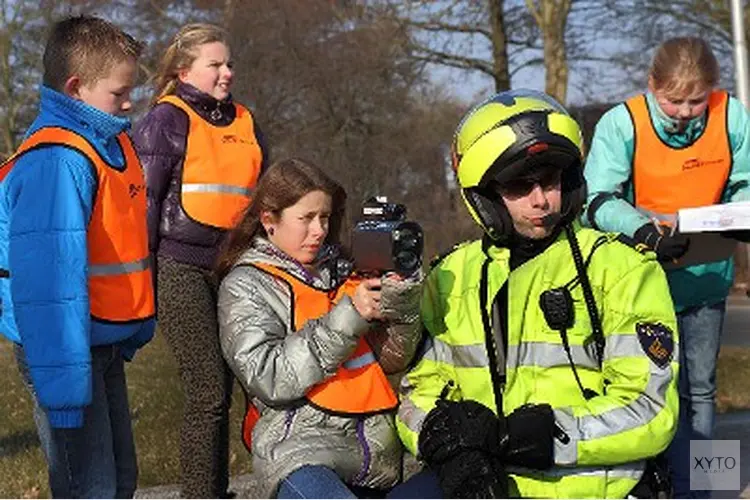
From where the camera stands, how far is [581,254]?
3295mm

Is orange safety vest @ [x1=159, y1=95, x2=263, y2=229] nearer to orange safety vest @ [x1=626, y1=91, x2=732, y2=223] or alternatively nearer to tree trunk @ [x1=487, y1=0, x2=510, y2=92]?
orange safety vest @ [x1=626, y1=91, x2=732, y2=223]

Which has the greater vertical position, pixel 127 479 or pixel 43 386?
pixel 43 386

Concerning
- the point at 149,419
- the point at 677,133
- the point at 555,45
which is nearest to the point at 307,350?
the point at 677,133

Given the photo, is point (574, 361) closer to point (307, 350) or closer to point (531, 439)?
point (531, 439)

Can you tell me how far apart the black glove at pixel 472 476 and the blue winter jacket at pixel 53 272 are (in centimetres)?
107

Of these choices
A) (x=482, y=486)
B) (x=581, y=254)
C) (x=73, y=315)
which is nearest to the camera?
(x=482, y=486)

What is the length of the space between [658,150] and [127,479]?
87.3 inches

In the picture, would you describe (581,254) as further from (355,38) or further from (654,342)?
(355,38)

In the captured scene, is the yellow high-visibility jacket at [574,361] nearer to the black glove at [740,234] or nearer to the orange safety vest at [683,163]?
the black glove at [740,234]

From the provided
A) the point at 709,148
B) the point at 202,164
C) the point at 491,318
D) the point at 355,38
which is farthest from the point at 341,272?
the point at 355,38

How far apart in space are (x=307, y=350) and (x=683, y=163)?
191 centimetres

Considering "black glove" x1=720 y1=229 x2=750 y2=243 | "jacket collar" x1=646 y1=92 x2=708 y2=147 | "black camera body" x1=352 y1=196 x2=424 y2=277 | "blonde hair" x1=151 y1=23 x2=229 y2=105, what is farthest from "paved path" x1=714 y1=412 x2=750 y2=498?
"blonde hair" x1=151 y1=23 x2=229 y2=105

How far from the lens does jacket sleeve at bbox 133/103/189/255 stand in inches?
191

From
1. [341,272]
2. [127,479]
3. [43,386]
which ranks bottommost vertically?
[127,479]
